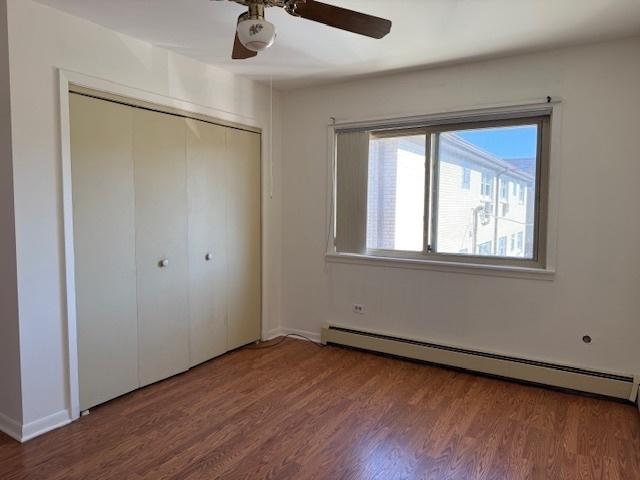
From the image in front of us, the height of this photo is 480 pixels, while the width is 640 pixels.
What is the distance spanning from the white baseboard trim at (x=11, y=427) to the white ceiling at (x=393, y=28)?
7.67 ft

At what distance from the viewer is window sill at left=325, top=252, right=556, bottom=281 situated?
308 centimetres

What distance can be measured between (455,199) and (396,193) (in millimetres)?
505

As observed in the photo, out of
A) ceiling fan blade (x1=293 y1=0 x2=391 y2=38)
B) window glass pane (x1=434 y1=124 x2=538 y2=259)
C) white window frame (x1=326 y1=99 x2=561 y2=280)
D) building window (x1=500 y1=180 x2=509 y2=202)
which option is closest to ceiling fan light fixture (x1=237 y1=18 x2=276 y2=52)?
ceiling fan blade (x1=293 y1=0 x2=391 y2=38)

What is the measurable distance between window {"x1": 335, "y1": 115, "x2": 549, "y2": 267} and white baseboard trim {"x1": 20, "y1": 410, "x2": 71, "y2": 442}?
2.42 m

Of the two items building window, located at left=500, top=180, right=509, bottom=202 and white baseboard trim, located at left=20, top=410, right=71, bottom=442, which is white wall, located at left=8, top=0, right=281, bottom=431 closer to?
white baseboard trim, located at left=20, top=410, right=71, bottom=442

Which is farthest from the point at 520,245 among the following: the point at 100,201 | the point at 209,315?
the point at 100,201

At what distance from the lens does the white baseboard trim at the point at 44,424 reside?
2369 mm

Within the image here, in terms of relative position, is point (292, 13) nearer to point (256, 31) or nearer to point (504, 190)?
point (256, 31)

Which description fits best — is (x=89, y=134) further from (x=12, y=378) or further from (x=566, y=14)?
(x=566, y=14)

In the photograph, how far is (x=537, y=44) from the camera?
284 cm

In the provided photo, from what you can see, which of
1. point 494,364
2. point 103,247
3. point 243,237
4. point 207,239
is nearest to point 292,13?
point 103,247

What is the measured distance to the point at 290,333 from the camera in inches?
167

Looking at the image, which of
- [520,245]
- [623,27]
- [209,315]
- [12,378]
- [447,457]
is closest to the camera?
[447,457]

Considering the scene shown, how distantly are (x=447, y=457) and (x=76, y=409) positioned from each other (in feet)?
7.16
